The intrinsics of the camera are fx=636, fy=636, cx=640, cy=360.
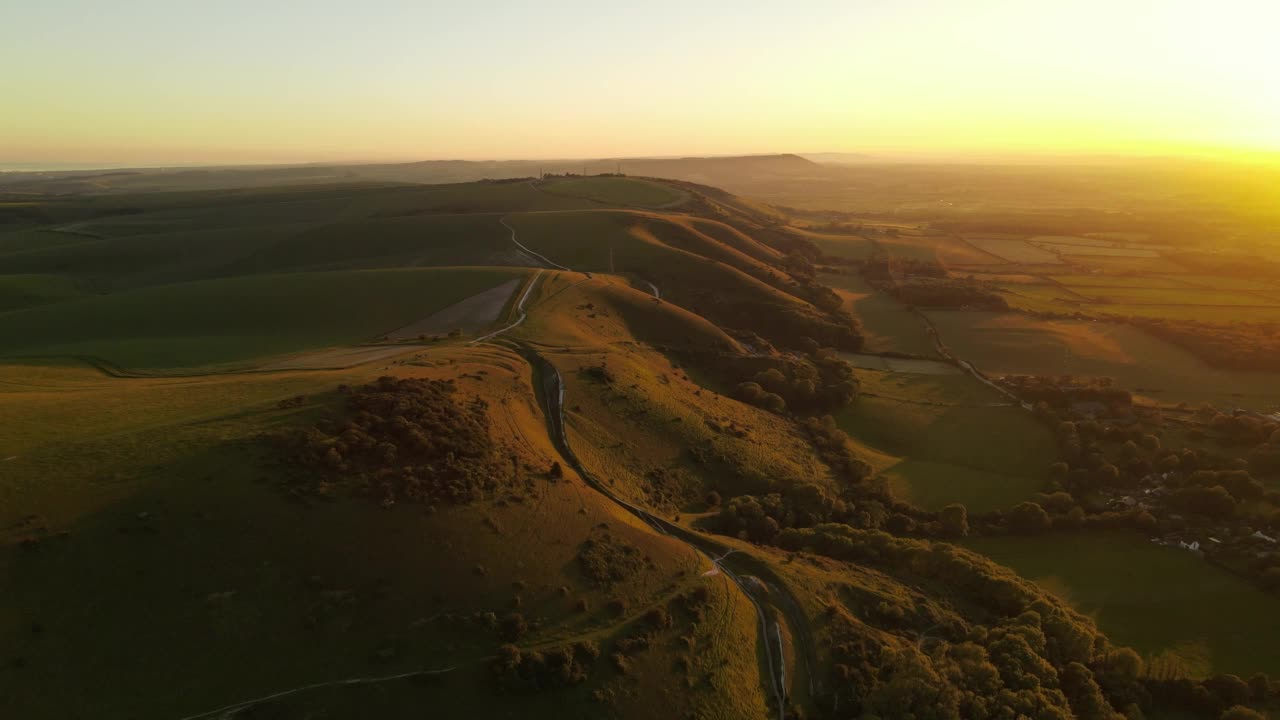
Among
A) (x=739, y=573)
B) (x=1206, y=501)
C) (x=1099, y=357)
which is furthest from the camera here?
(x=1099, y=357)

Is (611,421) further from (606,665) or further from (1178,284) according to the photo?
(1178,284)

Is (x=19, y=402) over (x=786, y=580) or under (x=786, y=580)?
over

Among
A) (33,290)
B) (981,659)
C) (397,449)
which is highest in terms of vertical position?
(33,290)

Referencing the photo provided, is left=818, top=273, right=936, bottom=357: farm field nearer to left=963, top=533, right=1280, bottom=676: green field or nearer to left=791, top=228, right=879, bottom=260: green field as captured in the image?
left=791, top=228, right=879, bottom=260: green field

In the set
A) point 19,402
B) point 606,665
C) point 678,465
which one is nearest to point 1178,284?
point 678,465

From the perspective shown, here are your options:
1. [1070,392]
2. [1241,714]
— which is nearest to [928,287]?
[1070,392]

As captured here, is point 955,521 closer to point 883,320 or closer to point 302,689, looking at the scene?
point 302,689
